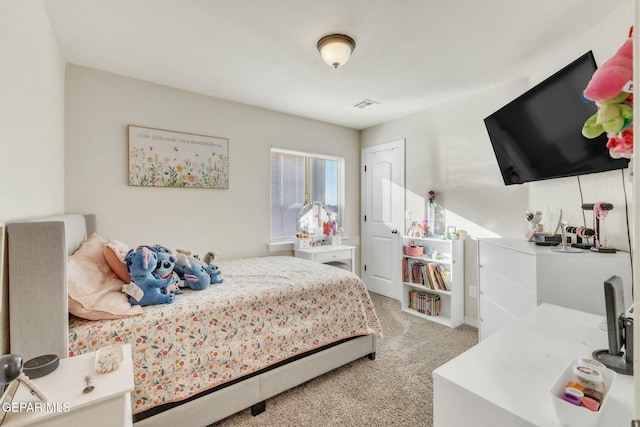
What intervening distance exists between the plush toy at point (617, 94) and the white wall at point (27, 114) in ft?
6.22

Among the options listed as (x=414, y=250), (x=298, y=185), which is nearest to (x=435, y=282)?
(x=414, y=250)

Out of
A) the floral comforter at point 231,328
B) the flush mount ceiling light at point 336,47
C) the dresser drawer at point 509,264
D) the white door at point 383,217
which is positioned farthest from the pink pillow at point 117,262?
the white door at point 383,217

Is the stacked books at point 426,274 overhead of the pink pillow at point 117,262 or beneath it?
beneath

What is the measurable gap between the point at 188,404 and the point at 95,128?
7.99 ft

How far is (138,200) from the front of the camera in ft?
8.96

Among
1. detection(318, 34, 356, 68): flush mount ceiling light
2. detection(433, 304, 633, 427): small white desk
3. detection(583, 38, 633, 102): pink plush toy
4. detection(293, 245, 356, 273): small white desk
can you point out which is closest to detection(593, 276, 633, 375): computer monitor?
detection(433, 304, 633, 427): small white desk

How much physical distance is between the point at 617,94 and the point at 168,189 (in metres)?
3.17

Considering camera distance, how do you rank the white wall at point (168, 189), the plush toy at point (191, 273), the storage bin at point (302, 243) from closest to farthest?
the plush toy at point (191, 273)
the white wall at point (168, 189)
the storage bin at point (302, 243)

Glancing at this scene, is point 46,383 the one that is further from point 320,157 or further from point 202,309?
point 320,157

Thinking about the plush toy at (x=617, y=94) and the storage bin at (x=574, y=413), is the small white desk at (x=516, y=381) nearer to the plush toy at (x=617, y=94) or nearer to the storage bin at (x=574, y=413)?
the storage bin at (x=574, y=413)

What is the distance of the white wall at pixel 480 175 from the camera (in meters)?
1.91

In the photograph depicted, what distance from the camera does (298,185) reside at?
4.02m

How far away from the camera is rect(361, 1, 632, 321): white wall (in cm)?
191

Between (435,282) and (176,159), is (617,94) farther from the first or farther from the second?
(176,159)
